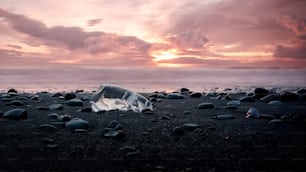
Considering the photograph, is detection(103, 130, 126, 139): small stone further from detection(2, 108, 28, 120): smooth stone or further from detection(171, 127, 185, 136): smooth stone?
detection(2, 108, 28, 120): smooth stone

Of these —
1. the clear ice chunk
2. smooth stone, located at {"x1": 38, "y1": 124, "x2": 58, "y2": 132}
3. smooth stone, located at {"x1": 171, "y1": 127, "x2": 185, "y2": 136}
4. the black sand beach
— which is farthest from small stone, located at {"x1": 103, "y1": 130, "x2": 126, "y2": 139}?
the clear ice chunk

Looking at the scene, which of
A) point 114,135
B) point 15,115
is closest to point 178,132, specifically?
point 114,135

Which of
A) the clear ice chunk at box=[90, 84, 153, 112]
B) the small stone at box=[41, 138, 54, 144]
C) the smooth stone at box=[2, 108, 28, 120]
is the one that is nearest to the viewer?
the small stone at box=[41, 138, 54, 144]

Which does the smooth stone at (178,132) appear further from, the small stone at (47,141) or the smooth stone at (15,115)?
the smooth stone at (15,115)

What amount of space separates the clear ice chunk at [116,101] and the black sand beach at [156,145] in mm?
1074

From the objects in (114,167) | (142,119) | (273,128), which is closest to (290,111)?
(273,128)

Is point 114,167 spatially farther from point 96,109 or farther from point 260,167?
point 96,109

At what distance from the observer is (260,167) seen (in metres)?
2.69

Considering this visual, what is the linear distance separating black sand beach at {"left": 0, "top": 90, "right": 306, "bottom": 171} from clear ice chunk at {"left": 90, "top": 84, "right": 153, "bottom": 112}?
3.52 ft

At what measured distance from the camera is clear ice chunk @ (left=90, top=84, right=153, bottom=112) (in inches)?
249

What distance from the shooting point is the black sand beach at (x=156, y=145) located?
2.76 meters

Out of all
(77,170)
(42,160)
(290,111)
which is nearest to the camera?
(77,170)

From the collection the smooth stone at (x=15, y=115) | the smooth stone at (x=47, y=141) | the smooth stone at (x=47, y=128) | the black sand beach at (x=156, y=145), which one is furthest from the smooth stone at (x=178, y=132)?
the smooth stone at (x=15, y=115)

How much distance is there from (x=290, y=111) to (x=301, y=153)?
124 inches
